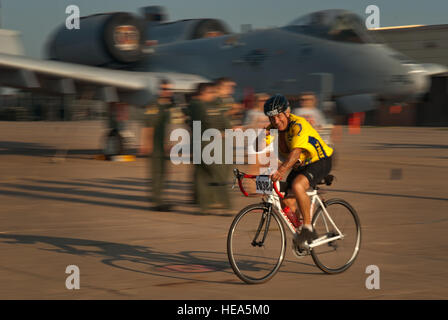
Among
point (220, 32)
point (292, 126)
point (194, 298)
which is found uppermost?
point (220, 32)

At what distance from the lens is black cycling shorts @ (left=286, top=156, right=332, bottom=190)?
727cm

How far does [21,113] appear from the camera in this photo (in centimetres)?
6234

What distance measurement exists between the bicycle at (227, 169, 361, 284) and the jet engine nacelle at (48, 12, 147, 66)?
647 inches

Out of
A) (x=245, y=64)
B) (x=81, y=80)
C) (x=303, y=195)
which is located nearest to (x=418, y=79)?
(x=245, y=64)

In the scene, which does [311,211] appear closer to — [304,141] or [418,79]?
[304,141]

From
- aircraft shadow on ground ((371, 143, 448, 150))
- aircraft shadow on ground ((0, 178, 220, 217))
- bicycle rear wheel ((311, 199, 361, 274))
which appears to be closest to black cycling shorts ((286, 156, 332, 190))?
bicycle rear wheel ((311, 199, 361, 274))

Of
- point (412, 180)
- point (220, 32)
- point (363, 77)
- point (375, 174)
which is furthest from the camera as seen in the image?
→ point (220, 32)

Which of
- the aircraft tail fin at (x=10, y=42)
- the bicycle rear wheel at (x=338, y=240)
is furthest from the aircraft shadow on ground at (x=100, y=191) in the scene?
the aircraft tail fin at (x=10, y=42)

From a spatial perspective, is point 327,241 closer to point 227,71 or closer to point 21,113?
point 227,71

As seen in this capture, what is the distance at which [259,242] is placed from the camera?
23.5 feet

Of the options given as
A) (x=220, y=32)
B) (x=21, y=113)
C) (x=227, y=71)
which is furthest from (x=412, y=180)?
(x=21, y=113)

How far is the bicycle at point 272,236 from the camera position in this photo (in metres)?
6.95

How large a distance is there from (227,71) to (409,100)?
206 inches

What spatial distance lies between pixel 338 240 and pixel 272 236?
93cm
